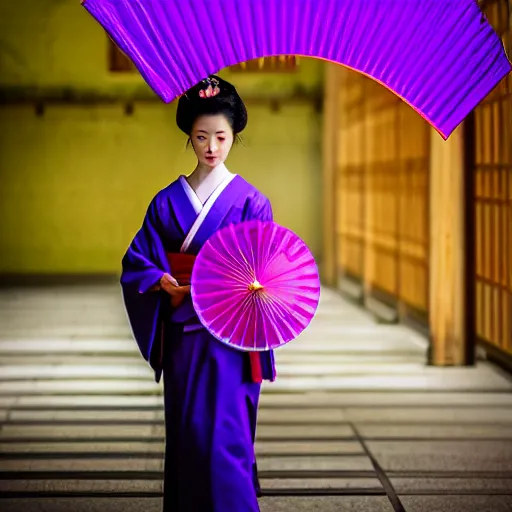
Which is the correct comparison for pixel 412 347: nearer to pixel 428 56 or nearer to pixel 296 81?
pixel 428 56

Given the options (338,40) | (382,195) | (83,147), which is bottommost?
(382,195)

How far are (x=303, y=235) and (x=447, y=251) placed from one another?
5810 millimetres

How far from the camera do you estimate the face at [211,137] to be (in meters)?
2.49

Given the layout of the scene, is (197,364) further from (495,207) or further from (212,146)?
(495,207)

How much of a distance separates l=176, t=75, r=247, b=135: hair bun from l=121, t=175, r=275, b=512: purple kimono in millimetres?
180

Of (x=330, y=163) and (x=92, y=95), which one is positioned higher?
(x=92, y=95)

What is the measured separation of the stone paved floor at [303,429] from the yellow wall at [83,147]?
440 cm

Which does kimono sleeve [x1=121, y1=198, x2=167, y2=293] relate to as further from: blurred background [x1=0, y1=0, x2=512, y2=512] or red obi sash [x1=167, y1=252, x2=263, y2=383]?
blurred background [x1=0, y1=0, x2=512, y2=512]

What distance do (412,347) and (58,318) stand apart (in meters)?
3.31

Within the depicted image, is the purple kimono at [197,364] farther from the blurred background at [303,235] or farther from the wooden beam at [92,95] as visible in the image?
the wooden beam at [92,95]

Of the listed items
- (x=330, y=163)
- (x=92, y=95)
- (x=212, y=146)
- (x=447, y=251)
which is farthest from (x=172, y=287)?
(x=92, y=95)

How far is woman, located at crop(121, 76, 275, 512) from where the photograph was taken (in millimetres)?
2516

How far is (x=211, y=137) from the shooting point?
249cm

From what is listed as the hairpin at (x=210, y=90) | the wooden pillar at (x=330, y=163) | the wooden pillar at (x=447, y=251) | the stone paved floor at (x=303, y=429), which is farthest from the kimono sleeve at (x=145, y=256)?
the wooden pillar at (x=330, y=163)
